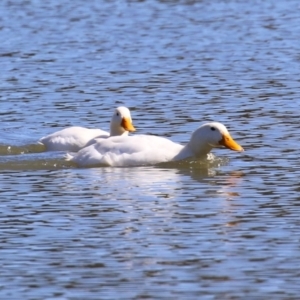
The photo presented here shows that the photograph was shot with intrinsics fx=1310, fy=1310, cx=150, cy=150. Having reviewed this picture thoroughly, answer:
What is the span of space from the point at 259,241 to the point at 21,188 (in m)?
4.26

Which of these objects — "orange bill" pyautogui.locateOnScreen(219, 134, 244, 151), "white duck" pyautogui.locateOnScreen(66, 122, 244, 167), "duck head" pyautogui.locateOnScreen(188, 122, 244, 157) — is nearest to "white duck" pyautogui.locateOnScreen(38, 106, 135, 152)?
"white duck" pyautogui.locateOnScreen(66, 122, 244, 167)

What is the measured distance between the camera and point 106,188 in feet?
52.1

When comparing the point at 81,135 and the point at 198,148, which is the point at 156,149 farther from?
the point at 81,135

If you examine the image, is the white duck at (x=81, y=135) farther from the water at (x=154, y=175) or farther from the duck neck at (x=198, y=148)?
the duck neck at (x=198, y=148)

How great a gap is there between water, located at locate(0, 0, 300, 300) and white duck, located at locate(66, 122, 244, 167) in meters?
0.22

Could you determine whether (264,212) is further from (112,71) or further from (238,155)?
(112,71)

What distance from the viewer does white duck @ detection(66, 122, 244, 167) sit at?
17750 mm

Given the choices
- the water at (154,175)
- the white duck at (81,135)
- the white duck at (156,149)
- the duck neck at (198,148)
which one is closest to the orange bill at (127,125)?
the white duck at (81,135)

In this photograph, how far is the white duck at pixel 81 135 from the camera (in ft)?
63.3

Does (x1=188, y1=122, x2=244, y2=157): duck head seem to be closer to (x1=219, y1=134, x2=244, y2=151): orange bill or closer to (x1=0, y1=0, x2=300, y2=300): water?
(x1=219, y1=134, x2=244, y2=151): orange bill

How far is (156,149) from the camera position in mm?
17750

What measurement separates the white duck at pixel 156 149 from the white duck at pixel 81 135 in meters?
1.31

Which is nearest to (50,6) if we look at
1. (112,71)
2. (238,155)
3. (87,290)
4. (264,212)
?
(112,71)

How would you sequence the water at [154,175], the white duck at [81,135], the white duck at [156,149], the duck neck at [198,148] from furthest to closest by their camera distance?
the white duck at [81,135]
the duck neck at [198,148]
the white duck at [156,149]
the water at [154,175]
